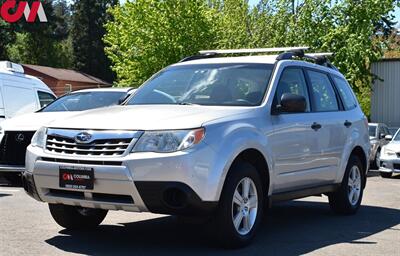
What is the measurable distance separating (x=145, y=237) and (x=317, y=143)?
89.9 inches

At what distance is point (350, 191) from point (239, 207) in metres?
2.99

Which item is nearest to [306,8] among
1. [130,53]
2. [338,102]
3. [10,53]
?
[130,53]

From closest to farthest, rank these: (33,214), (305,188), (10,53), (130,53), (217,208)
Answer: (217,208)
(305,188)
(33,214)
(130,53)
(10,53)

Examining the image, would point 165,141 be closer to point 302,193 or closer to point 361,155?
point 302,193

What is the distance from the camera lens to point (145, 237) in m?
6.92

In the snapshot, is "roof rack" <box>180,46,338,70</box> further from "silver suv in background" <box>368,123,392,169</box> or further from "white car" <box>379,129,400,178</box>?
"silver suv in background" <box>368,123,392,169</box>

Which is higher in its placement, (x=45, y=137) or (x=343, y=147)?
(x=45, y=137)

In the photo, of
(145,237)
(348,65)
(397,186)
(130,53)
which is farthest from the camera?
(130,53)

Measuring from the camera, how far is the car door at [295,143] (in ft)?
22.7

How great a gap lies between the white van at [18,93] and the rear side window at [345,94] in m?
6.57

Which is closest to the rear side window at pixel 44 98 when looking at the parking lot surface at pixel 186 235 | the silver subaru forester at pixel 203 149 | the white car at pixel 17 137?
the white car at pixel 17 137

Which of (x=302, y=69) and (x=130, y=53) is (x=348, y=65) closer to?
(x=130, y=53)

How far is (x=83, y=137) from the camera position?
235 inches

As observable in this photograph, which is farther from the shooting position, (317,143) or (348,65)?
(348,65)
